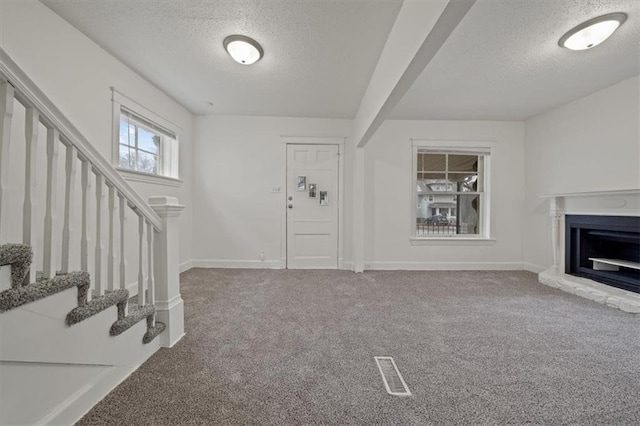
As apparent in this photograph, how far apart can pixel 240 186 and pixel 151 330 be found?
8.75 feet

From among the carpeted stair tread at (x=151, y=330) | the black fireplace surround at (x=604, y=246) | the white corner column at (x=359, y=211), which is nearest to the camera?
the carpeted stair tread at (x=151, y=330)

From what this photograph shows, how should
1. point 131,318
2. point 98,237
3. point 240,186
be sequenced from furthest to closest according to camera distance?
1. point 240,186
2. point 131,318
3. point 98,237

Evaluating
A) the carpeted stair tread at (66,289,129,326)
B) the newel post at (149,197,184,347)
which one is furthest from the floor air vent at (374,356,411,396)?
the carpeted stair tread at (66,289,129,326)

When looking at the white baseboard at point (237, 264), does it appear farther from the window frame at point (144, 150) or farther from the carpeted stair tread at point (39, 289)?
the carpeted stair tread at point (39, 289)

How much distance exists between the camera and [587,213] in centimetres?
309

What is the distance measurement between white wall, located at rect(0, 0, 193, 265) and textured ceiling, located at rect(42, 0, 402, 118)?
10 centimetres

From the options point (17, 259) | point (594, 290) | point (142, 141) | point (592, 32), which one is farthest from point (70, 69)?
point (594, 290)

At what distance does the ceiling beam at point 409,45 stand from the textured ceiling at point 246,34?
16cm

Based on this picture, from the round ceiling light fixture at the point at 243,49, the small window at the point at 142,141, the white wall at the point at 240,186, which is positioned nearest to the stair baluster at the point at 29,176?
the round ceiling light fixture at the point at 243,49

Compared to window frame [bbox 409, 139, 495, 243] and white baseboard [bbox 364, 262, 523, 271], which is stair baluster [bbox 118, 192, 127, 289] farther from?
window frame [bbox 409, 139, 495, 243]

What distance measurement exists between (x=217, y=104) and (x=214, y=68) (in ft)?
3.24

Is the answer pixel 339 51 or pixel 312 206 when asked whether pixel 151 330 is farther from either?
pixel 312 206

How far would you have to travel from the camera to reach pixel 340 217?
13.4ft

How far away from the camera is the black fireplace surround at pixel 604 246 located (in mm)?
2744
